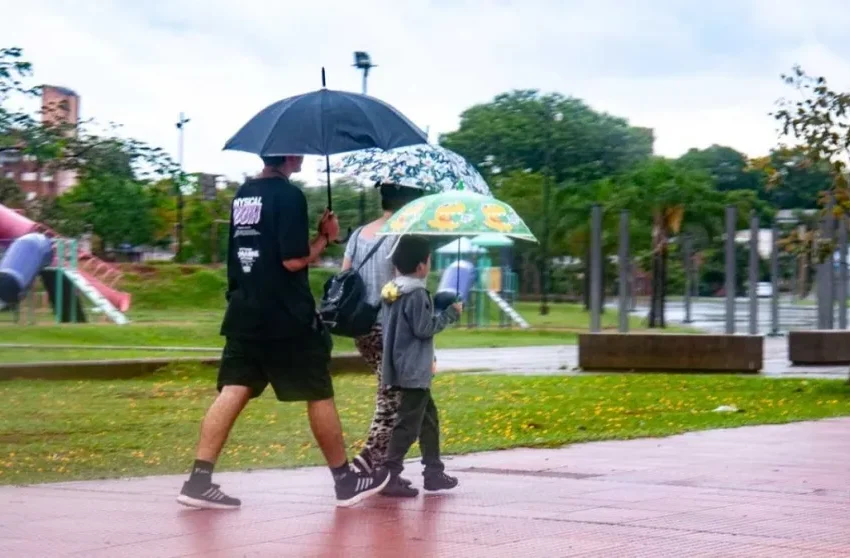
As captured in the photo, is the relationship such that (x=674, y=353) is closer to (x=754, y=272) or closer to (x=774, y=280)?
(x=754, y=272)

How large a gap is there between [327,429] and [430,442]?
82 centimetres

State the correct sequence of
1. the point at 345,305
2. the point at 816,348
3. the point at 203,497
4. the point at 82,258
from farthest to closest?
the point at 82,258 < the point at 816,348 < the point at 345,305 < the point at 203,497

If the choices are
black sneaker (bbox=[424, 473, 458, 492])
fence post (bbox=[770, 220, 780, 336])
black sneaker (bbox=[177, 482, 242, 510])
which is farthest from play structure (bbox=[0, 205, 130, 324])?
black sneaker (bbox=[177, 482, 242, 510])

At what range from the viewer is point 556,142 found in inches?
3258

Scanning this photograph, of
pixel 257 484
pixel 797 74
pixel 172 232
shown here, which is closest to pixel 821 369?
pixel 797 74

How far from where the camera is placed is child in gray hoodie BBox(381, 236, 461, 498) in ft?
28.0

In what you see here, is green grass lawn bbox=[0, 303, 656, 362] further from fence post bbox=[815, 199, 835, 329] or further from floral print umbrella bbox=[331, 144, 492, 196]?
floral print umbrella bbox=[331, 144, 492, 196]

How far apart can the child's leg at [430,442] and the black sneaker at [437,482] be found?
23 millimetres

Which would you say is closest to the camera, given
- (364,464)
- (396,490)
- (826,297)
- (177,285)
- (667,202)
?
(396,490)

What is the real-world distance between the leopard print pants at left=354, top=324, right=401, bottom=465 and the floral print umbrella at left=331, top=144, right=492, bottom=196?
832 millimetres

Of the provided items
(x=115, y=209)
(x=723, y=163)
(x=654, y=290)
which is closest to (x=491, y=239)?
(x=654, y=290)

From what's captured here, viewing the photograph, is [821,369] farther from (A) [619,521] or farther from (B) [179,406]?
(A) [619,521]

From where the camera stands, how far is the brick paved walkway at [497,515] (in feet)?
22.9

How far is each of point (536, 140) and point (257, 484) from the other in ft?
248
